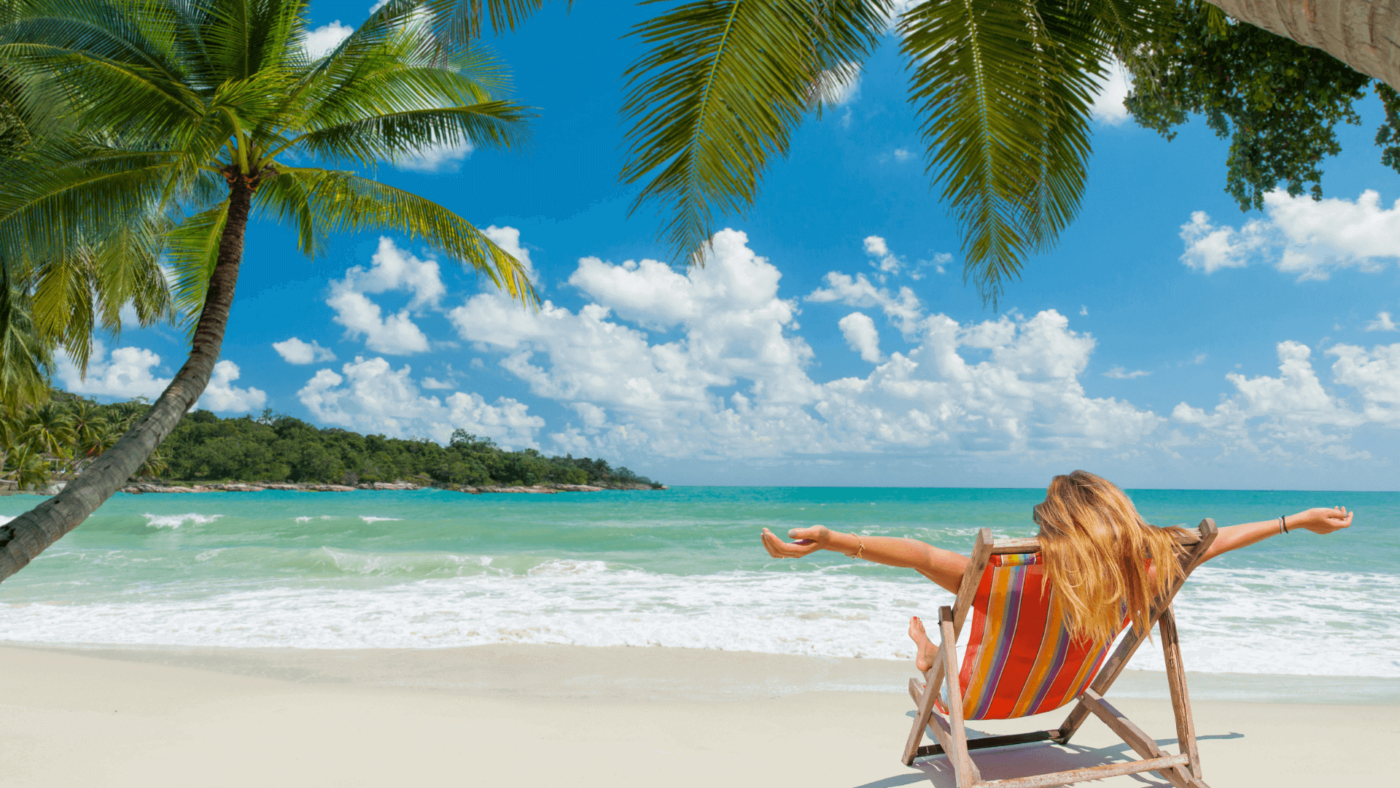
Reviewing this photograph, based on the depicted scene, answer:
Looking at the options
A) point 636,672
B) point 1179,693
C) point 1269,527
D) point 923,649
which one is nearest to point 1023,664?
point 923,649

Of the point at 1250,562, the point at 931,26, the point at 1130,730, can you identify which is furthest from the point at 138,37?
the point at 1250,562

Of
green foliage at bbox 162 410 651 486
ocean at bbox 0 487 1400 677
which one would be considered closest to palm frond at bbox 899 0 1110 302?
ocean at bbox 0 487 1400 677

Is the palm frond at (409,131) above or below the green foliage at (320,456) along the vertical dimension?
above

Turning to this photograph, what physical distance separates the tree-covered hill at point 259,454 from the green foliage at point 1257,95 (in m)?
47.5

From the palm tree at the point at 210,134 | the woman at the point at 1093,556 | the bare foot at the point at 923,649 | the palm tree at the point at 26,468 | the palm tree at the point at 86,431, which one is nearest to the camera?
the woman at the point at 1093,556

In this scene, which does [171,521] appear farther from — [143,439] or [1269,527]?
[1269,527]

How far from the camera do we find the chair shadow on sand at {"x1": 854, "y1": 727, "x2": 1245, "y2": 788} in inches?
107

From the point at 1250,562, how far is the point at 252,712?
15.0 m

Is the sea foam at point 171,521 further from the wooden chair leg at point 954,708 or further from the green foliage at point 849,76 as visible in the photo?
the wooden chair leg at point 954,708

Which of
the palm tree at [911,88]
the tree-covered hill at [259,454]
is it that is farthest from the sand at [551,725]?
the tree-covered hill at [259,454]

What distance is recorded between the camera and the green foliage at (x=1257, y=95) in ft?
15.9

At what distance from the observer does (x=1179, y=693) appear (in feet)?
8.00

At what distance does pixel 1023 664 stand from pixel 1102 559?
1.72ft

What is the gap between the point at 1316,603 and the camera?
806cm
